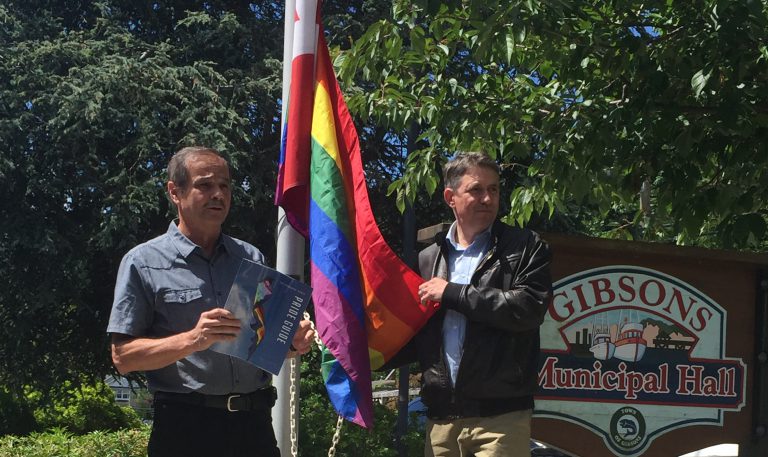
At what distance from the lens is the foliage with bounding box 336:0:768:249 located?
17.2 ft

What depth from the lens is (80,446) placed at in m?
9.77

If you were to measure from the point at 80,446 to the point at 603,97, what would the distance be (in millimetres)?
6497

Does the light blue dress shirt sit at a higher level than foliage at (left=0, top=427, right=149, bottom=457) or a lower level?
higher

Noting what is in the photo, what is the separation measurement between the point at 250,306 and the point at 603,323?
Answer: 255 centimetres

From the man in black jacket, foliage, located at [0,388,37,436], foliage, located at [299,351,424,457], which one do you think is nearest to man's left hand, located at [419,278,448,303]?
the man in black jacket

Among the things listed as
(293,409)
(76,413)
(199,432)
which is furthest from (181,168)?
(76,413)

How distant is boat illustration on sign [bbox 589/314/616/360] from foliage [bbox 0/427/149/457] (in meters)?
6.03

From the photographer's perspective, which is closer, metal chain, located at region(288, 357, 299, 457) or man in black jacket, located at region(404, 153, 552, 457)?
man in black jacket, located at region(404, 153, 552, 457)

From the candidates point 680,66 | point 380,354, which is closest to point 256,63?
point 680,66

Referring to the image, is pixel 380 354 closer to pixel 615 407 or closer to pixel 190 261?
Result: pixel 190 261

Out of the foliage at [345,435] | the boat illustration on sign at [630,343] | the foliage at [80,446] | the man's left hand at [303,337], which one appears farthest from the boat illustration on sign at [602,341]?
the foliage at [80,446]

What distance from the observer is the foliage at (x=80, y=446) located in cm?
934

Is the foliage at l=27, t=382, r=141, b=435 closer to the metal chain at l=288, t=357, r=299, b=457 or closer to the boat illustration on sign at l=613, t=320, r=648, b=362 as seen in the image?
the boat illustration on sign at l=613, t=320, r=648, b=362

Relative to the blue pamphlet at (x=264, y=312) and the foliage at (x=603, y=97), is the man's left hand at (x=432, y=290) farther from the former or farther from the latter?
the foliage at (x=603, y=97)
